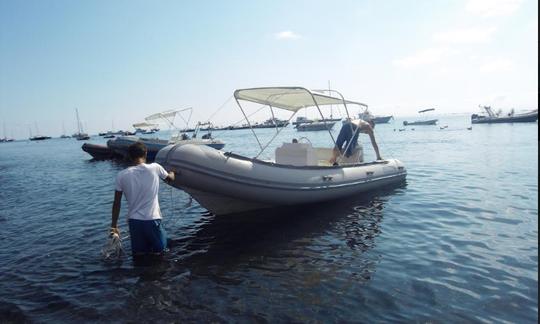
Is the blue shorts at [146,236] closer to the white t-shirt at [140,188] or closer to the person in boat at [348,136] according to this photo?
the white t-shirt at [140,188]

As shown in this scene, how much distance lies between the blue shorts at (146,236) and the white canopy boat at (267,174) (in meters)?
1.83

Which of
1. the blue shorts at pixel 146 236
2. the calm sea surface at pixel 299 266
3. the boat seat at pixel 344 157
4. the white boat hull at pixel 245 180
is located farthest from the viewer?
the boat seat at pixel 344 157

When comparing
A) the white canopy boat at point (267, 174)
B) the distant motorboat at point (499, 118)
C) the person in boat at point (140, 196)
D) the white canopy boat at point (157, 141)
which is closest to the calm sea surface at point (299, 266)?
the white canopy boat at point (267, 174)

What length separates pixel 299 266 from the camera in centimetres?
611

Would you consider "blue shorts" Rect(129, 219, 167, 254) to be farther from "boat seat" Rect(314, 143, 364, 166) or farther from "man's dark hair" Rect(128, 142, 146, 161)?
"boat seat" Rect(314, 143, 364, 166)

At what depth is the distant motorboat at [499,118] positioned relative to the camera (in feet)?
182

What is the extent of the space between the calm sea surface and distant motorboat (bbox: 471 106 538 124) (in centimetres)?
5511

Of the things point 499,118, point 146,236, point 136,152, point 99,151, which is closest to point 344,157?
Answer: point 146,236

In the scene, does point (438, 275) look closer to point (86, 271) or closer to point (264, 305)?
point (264, 305)

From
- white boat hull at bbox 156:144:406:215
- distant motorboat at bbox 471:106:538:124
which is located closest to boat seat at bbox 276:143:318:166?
white boat hull at bbox 156:144:406:215

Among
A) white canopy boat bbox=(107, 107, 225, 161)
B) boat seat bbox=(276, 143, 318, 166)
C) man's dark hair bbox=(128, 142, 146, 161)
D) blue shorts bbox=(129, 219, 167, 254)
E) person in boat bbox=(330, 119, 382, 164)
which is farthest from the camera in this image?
white canopy boat bbox=(107, 107, 225, 161)

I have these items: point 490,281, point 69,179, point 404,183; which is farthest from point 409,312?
point 69,179

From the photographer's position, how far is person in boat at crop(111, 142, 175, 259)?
17.5 feet

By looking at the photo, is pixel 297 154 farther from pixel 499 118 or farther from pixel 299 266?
pixel 499 118
